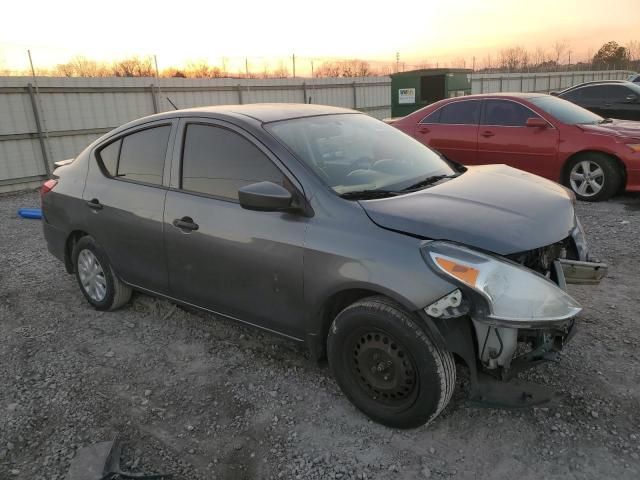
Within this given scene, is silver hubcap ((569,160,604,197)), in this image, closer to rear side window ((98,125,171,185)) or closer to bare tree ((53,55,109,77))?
rear side window ((98,125,171,185))

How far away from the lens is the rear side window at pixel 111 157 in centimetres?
404

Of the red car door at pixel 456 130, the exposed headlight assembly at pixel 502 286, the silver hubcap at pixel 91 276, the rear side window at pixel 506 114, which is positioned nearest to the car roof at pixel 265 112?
the silver hubcap at pixel 91 276

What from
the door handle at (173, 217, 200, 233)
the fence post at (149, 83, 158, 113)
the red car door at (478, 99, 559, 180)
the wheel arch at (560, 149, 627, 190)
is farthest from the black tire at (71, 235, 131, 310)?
the fence post at (149, 83, 158, 113)

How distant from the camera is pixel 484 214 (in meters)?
2.65

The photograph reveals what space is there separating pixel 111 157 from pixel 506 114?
19.2ft

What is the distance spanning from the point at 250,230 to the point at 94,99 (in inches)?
421

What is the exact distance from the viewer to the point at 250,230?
3.00 m

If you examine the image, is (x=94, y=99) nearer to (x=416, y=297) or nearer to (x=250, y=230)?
(x=250, y=230)

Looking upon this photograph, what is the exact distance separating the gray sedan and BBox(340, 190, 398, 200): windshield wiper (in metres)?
0.01

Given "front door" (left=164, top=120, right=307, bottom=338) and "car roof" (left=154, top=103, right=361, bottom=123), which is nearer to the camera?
"front door" (left=164, top=120, right=307, bottom=338)

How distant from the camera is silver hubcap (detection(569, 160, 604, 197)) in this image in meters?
Answer: 7.08

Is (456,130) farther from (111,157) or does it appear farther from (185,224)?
(185,224)

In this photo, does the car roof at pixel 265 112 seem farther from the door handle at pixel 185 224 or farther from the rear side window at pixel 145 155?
the door handle at pixel 185 224

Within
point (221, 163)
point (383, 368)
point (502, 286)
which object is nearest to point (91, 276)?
point (221, 163)
